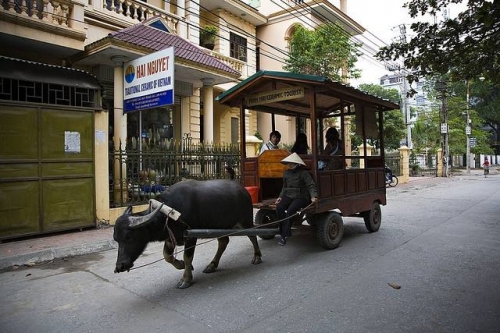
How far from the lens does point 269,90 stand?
20.1ft

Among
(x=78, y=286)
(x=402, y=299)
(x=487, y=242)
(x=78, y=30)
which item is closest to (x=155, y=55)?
(x=78, y=30)

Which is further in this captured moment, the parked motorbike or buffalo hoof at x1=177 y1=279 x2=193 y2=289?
the parked motorbike

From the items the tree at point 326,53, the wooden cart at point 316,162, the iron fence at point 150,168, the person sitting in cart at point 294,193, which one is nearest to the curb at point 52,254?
the iron fence at point 150,168

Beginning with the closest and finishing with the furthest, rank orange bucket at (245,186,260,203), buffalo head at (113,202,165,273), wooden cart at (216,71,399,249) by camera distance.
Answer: buffalo head at (113,202,165,273)
wooden cart at (216,71,399,249)
orange bucket at (245,186,260,203)

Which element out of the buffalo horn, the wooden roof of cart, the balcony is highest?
the balcony

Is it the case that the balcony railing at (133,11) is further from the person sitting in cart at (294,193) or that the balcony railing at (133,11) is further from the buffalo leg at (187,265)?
the buffalo leg at (187,265)

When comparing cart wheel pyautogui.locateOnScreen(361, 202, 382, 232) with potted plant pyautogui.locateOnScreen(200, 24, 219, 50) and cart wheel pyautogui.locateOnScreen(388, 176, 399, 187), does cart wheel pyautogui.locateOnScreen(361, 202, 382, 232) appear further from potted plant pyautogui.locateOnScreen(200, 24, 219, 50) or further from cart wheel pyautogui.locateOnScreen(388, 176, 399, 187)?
cart wheel pyautogui.locateOnScreen(388, 176, 399, 187)

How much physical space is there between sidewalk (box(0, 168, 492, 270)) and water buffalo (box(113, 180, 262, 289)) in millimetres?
2761

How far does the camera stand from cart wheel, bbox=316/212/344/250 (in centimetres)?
566

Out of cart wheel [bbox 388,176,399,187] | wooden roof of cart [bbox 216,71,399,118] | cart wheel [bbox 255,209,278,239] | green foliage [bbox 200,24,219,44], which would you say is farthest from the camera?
cart wheel [bbox 388,176,399,187]

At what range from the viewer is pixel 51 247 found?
6039 mm

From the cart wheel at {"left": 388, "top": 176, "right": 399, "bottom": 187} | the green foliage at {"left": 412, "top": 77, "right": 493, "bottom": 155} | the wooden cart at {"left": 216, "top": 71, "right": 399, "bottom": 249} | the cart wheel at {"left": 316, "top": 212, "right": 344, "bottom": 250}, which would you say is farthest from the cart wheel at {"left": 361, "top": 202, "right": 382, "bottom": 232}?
the green foliage at {"left": 412, "top": 77, "right": 493, "bottom": 155}

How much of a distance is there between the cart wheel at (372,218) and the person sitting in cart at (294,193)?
2150 mm

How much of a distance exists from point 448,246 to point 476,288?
6.65 feet
